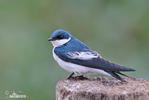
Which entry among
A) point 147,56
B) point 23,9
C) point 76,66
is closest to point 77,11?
point 23,9

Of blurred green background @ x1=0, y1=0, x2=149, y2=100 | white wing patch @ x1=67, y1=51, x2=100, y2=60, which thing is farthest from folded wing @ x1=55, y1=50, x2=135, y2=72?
blurred green background @ x1=0, y1=0, x2=149, y2=100

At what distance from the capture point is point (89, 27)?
712 centimetres

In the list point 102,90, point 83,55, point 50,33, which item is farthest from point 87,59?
point 50,33

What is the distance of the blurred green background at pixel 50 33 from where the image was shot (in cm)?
603

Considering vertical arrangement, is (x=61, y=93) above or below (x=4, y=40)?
above

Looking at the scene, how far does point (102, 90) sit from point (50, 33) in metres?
3.28

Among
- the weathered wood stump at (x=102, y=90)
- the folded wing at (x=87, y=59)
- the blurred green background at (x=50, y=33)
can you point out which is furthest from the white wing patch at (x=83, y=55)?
the blurred green background at (x=50, y=33)

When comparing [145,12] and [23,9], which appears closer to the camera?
[145,12]

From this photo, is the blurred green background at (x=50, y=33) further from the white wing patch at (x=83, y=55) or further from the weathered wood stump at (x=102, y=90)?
the weathered wood stump at (x=102, y=90)

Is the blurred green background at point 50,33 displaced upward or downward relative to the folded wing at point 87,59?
downward

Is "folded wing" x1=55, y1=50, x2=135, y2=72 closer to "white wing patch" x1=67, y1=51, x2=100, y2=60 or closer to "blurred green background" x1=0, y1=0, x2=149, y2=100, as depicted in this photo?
"white wing patch" x1=67, y1=51, x2=100, y2=60

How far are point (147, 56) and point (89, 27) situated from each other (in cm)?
107

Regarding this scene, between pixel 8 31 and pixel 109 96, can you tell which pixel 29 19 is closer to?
pixel 8 31

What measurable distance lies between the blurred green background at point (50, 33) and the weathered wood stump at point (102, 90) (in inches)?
73.8
